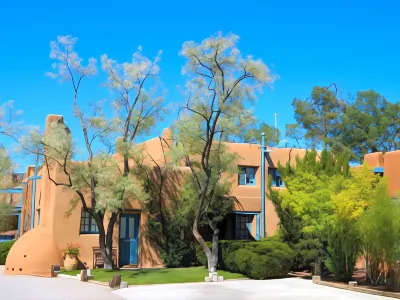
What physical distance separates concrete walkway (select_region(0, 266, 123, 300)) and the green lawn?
1.28m

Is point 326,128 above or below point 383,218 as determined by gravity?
above

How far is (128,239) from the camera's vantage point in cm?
2559

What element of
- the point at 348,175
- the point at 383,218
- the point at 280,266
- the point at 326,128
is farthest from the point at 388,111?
the point at 383,218

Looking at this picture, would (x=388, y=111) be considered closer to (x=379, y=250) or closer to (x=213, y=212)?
(x=213, y=212)

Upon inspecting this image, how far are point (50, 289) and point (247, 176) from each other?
45.0 feet

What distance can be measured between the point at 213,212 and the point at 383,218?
35.3ft

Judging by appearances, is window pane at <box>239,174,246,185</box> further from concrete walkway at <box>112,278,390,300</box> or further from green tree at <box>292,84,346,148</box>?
green tree at <box>292,84,346,148</box>

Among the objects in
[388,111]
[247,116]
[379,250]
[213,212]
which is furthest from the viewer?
[388,111]

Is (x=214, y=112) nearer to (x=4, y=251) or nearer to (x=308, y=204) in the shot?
(x=308, y=204)

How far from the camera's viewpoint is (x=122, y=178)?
22.7 meters

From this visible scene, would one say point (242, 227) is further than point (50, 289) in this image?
Yes

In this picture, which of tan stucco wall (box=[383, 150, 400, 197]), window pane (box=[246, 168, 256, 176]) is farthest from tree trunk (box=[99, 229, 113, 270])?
tan stucco wall (box=[383, 150, 400, 197])

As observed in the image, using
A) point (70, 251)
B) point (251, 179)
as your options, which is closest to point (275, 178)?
point (251, 179)

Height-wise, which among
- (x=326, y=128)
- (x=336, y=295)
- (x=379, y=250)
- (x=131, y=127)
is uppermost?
(x=326, y=128)
